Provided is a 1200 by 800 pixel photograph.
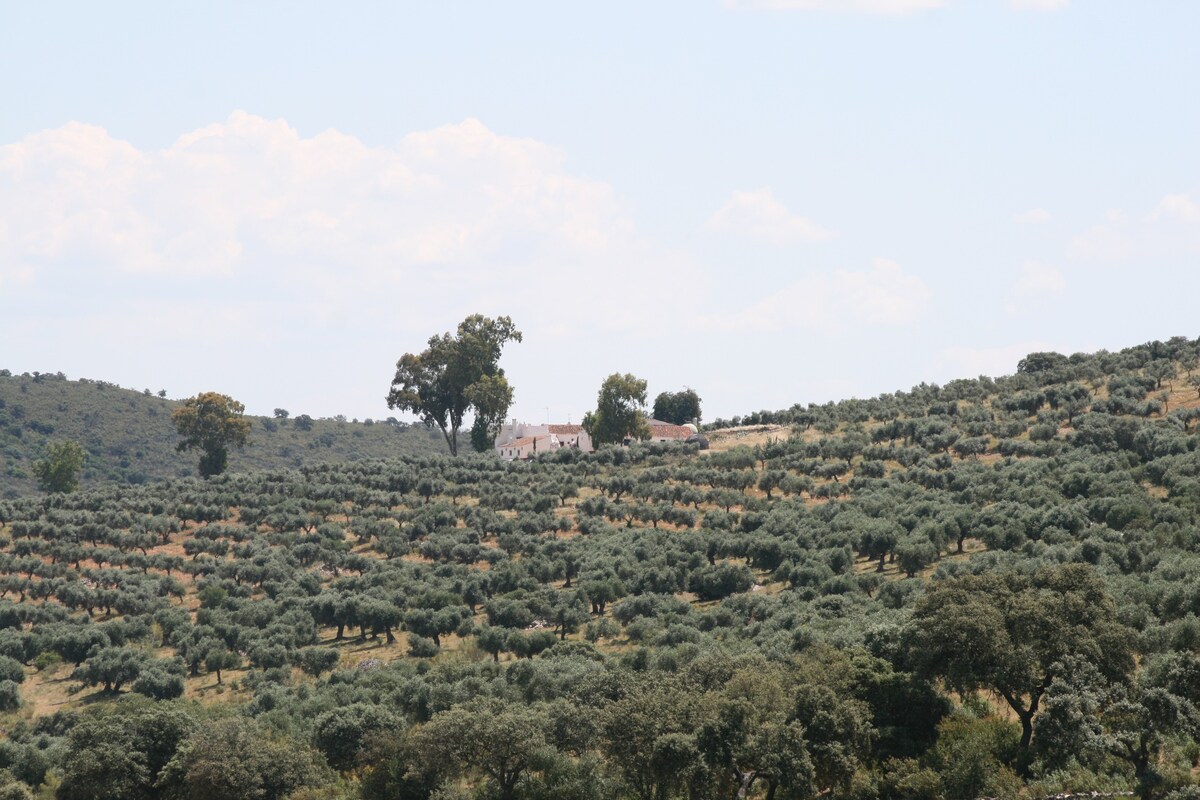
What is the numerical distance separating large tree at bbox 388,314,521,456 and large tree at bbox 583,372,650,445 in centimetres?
979

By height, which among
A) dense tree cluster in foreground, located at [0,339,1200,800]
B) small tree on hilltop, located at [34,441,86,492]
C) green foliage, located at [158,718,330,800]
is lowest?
green foliage, located at [158,718,330,800]

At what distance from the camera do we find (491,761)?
45.9m

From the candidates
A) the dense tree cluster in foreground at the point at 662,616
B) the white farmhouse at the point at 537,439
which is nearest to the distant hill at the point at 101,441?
the white farmhouse at the point at 537,439

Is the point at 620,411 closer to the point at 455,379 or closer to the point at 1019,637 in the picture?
the point at 455,379

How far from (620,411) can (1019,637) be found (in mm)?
77485

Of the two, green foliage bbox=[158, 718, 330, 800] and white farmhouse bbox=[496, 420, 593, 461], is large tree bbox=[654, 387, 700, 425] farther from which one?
green foliage bbox=[158, 718, 330, 800]

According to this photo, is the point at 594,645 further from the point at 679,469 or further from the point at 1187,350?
the point at 1187,350

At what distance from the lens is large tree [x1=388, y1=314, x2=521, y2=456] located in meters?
125

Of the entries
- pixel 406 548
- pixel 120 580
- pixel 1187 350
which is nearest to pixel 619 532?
pixel 406 548

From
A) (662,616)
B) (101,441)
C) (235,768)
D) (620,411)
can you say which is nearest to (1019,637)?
(662,616)

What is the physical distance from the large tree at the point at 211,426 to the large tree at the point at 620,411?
33.5m

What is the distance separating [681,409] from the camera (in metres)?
147

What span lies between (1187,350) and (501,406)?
197 ft

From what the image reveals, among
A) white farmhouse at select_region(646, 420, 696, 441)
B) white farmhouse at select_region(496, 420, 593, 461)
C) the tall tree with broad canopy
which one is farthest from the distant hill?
the tall tree with broad canopy
